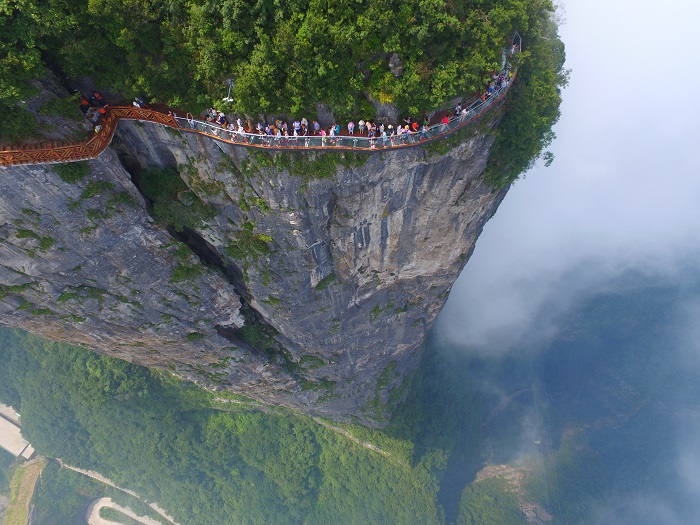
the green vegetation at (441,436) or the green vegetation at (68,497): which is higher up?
the green vegetation at (441,436)

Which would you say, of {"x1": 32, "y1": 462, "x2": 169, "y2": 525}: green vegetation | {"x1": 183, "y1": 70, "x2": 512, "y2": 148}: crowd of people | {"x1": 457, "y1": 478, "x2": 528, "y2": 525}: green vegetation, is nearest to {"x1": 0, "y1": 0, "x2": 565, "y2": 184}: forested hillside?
{"x1": 183, "y1": 70, "x2": 512, "y2": 148}: crowd of people

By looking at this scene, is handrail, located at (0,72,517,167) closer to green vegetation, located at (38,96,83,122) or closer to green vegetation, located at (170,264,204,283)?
green vegetation, located at (38,96,83,122)

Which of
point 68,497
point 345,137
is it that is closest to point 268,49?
point 345,137

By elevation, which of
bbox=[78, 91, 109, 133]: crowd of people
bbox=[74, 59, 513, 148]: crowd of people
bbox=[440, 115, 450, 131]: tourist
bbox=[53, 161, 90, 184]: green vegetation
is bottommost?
bbox=[53, 161, 90, 184]: green vegetation

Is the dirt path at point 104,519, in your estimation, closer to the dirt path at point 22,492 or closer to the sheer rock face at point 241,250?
the dirt path at point 22,492

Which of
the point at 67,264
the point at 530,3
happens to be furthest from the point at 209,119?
the point at 530,3

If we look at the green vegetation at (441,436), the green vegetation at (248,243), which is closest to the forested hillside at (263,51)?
the green vegetation at (248,243)

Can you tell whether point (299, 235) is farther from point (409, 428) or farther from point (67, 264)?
point (409, 428)
